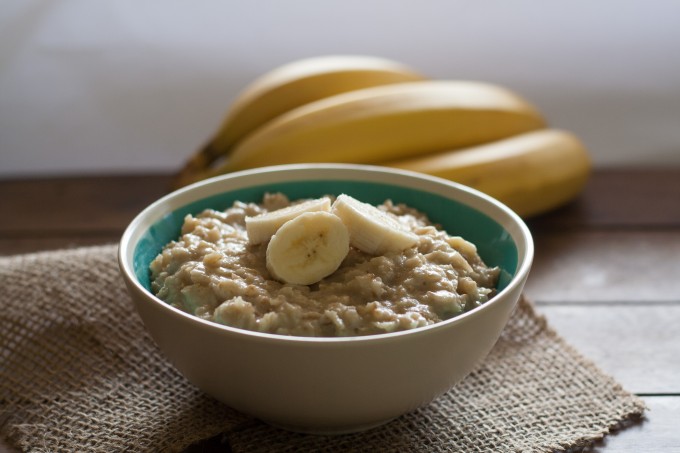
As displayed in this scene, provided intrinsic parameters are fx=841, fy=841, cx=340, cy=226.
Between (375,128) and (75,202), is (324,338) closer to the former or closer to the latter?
(375,128)

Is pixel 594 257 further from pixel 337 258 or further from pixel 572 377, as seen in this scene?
pixel 337 258

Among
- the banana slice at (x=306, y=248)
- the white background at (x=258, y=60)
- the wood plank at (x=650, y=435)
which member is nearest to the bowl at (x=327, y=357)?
the banana slice at (x=306, y=248)

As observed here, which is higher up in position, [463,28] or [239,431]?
[463,28]

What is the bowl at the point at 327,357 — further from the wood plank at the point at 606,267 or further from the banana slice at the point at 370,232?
the wood plank at the point at 606,267

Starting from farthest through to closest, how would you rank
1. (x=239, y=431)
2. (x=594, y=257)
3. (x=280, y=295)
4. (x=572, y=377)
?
(x=594, y=257), (x=572, y=377), (x=239, y=431), (x=280, y=295)

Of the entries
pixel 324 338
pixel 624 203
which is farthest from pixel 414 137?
pixel 324 338

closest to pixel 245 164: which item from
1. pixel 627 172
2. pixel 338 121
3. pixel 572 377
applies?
pixel 338 121
